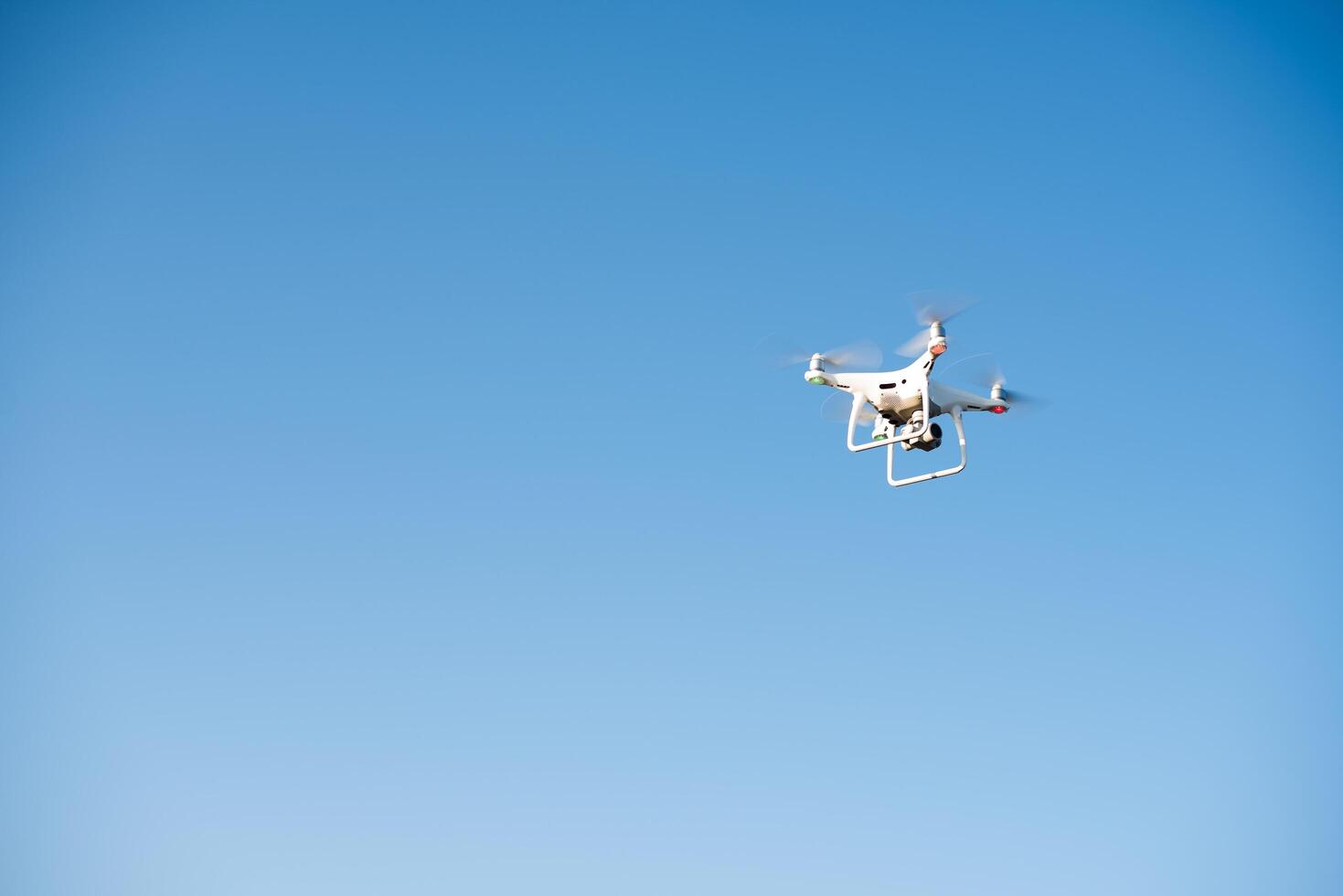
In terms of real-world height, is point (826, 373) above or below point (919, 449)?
above

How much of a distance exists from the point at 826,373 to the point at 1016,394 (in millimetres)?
6330

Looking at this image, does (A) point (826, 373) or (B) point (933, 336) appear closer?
(B) point (933, 336)

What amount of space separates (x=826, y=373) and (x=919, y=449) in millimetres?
3831

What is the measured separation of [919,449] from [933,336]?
3.53 meters

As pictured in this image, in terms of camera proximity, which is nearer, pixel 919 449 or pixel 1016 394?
pixel 919 449

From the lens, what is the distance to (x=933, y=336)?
32.8 metres

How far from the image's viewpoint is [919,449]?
34.2 meters

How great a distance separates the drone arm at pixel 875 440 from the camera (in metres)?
33.6

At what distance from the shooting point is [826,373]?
35844 mm

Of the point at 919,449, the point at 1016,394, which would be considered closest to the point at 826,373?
the point at 919,449

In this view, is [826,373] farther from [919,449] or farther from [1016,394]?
[1016,394]

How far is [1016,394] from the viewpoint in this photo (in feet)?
121

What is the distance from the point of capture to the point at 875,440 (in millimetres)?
34750

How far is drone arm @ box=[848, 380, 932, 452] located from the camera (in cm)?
3356
